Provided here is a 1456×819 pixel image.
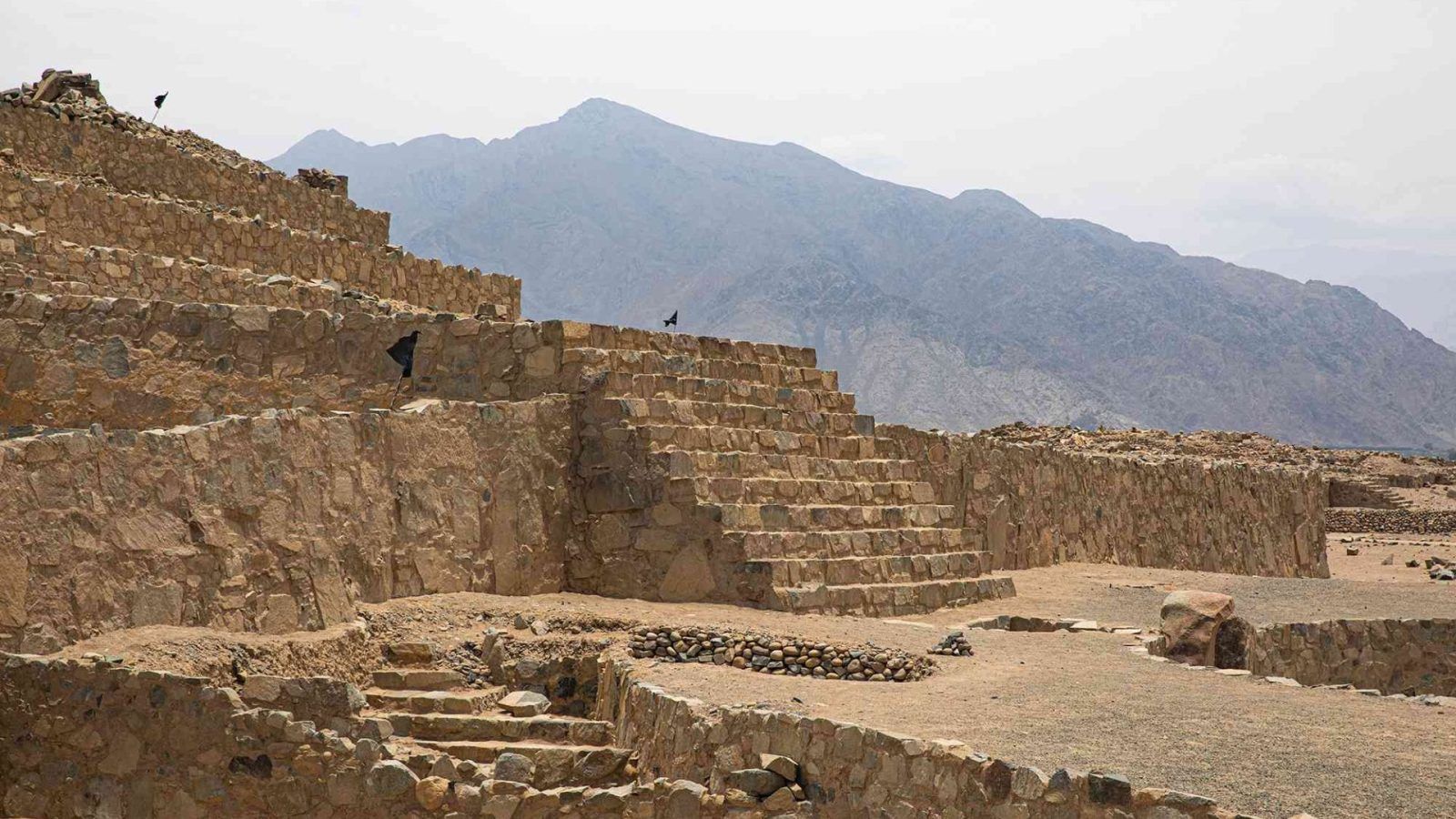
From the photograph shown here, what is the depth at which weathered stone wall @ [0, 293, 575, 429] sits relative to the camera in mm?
10047

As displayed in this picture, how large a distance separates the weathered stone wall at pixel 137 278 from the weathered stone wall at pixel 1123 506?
5.41 metres

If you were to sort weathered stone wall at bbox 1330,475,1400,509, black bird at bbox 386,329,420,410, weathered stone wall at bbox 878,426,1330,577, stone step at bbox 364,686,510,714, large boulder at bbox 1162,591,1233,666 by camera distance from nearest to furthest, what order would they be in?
stone step at bbox 364,686,510,714 < large boulder at bbox 1162,591,1233,666 < black bird at bbox 386,329,420,410 < weathered stone wall at bbox 878,426,1330,577 < weathered stone wall at bbox 1330,475,1400,509

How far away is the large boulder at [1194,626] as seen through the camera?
429 inches

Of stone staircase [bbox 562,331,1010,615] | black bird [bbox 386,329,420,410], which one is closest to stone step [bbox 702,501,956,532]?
stone staircase [bbox 562,331,1010,615]

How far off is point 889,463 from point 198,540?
23.1 feet

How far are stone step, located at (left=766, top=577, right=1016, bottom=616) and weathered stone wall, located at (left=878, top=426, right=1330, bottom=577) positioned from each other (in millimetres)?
1699

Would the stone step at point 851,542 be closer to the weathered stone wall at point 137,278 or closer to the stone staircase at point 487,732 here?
the stone staircase at point 487,732

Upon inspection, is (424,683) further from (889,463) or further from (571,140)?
(571,140)

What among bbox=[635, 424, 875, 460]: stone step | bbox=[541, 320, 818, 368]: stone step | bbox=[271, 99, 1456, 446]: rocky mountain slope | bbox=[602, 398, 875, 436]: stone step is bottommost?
bbox=[635, 424, 875, 460]: stone step

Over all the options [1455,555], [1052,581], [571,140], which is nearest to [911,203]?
[571,140]

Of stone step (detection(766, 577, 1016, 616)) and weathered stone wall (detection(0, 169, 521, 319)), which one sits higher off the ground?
weathered stone wall (detection(0, 169, 521, 319))

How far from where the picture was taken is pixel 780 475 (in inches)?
498

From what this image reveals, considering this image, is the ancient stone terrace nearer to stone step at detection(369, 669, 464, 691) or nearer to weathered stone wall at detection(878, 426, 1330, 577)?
stone step at detection(369, 669, 464, 691)

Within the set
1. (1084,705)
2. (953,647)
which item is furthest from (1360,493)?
(1084,705)
